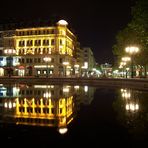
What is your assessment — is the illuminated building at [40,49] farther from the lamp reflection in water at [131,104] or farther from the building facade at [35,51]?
the lamp reflection in water at [131,104]

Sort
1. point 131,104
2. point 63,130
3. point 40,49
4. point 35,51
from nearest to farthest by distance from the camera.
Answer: point 63,130 → point 131,104 → point 40,49 → point 35,51

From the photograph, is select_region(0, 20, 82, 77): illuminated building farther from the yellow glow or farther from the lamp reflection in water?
the yellow glow

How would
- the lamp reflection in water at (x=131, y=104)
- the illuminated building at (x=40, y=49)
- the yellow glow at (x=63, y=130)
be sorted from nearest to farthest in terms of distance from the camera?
the yellow glow at (x=63, y=130) → the lamp reflection in water at (x=131, y=104) → the illuminated building at (x=40, y=49)

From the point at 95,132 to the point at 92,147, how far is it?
224 cm

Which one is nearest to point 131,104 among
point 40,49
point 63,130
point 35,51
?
point 63,130

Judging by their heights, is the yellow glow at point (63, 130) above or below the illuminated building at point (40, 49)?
below

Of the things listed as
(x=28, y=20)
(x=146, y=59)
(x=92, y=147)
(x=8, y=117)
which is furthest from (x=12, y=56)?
(x=92, y=147)

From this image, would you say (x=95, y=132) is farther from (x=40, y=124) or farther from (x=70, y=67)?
(x=70, y=67)

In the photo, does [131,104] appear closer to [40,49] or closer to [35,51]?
[40,49]

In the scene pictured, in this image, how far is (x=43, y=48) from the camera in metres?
104

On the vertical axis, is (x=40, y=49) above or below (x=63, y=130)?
above

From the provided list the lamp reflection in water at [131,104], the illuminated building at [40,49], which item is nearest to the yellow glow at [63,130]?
the lamp reflection in water at [131,104]

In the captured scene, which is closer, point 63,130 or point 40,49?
point 63,130

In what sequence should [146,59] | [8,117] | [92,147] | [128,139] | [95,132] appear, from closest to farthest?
1. [92,147]
2. [128,139]
3. [95,132]
4. [8,117]
5. [146,59]
